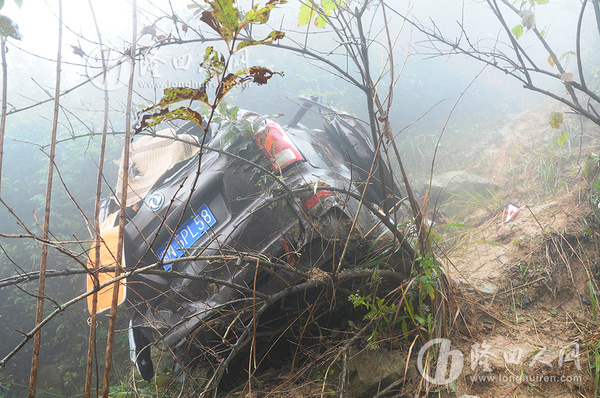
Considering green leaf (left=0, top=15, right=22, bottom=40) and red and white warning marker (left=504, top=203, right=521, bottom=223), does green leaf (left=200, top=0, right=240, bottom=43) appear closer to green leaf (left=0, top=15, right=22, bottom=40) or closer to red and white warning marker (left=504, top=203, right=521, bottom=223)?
green leaf (left=0, top=15, right=22, bottom=40)

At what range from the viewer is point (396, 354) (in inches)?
62.9

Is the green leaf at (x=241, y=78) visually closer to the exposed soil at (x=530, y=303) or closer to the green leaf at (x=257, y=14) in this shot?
the green leaf at (x=257, y=14)

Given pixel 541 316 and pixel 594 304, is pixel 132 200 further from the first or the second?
pixel 594 304

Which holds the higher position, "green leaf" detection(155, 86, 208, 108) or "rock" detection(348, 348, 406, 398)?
"green leaf" detection(155, 86, 208, 108)

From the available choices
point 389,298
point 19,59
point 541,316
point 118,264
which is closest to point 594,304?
point 541,316

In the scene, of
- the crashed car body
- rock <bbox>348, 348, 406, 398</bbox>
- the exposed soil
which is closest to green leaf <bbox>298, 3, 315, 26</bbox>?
the crashed car body

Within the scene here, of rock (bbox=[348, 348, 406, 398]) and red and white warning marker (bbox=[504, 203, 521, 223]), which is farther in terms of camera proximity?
red and white warning marker (bbox=[504, 203, 521, 223])

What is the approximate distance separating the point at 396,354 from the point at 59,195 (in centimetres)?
535

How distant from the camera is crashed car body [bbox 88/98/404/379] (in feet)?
5.86

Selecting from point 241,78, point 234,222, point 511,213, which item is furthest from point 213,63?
point 511,213

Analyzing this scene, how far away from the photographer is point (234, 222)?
1973 mm

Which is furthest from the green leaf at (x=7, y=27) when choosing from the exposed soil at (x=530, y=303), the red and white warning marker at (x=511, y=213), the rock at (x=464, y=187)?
the rock at (x=464, y=187)

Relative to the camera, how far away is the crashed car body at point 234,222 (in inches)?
70.3

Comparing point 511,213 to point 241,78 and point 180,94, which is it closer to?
point 241,78
